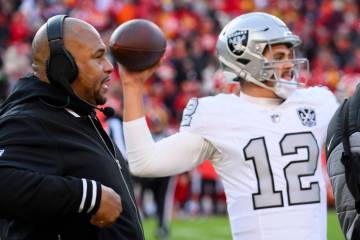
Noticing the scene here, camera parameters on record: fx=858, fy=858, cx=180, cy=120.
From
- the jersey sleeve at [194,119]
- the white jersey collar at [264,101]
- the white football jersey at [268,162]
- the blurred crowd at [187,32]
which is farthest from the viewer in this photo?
the blurred crowd at [187,32]

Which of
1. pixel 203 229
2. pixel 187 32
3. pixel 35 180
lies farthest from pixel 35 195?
pixel 187 32

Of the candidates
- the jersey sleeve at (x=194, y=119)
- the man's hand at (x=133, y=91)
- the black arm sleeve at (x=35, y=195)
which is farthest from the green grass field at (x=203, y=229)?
the black arm sleeve at (x=35, y=195)

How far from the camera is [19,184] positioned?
9.24ft

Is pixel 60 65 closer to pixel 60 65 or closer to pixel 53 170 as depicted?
pixel 60 65

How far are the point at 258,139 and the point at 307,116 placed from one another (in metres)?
0.27

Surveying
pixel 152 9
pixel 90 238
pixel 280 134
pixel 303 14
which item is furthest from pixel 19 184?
pixel 303 14

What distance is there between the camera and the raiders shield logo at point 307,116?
12.6 feet

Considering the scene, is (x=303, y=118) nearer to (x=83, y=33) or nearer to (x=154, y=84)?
(x=83, y=33)

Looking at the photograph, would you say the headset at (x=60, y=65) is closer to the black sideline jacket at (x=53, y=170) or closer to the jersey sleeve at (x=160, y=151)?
the black sideline jacket at (x=53, y=170)

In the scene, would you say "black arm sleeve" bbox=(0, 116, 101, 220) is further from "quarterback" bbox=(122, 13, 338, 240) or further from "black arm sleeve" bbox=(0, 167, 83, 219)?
"quarterback" bbox=(122, 13, 338, 240)

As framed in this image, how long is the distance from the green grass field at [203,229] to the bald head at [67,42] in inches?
242

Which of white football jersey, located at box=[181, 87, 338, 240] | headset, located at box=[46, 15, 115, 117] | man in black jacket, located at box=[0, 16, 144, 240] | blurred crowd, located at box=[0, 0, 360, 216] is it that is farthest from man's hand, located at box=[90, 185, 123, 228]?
blurred crowd, located at box=[0, 0, 360, 216]

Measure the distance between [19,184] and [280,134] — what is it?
136 cm

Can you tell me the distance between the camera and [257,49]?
3.89 metres
